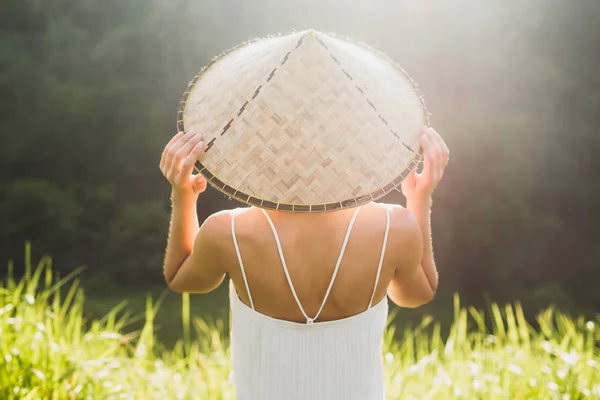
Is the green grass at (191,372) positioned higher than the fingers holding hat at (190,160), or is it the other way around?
the fingers holding hat at (190,160)

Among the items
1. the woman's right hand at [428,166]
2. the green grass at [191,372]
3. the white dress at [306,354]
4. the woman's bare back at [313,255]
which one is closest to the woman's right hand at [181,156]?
the woman's bare back at [313,255]

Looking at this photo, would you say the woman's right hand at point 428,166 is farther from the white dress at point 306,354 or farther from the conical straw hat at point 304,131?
the white dress at point 306,354

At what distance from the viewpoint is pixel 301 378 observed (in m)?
1.14

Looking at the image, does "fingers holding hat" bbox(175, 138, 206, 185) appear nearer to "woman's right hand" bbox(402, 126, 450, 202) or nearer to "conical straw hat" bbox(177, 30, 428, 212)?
"conical straw hat" bbox(177, 30, 428, 212)

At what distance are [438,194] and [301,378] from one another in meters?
3.20

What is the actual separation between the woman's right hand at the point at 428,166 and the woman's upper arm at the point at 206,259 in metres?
0.34

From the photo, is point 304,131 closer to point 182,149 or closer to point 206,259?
point 182,149

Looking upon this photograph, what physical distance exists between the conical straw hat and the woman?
59mm

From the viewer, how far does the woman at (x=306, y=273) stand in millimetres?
1034

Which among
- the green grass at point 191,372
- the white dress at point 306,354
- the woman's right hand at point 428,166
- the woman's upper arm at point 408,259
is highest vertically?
the woman's right hand at point 428,166

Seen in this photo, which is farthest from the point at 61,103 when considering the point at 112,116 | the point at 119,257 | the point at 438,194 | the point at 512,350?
the point at 512,350

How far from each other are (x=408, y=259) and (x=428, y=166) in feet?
0.58

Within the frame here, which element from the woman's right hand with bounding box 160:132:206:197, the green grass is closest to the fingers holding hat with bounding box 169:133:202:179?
the woman's right hand with bounding box 160:132:206:197

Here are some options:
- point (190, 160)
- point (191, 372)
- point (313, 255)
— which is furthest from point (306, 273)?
point (191, 372)
